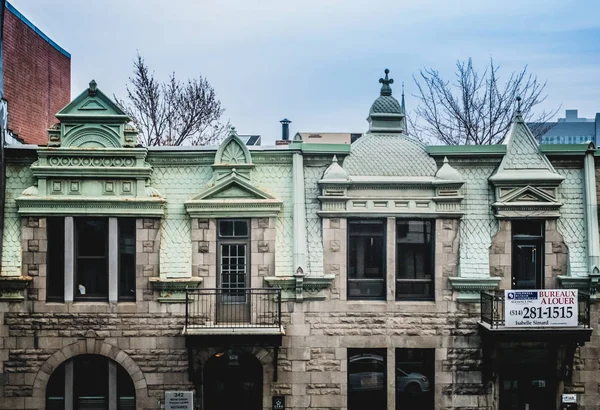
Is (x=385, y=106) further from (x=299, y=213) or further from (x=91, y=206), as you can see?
(x=91, y=206)

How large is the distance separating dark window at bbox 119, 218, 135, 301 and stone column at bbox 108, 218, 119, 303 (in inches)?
4.8

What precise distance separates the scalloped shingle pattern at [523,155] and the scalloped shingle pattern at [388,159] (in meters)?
1.88

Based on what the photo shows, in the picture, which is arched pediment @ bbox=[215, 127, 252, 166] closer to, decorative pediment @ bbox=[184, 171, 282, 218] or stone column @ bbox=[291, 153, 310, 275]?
decorative pediment @ bbox=[184, 171, 282, 218]

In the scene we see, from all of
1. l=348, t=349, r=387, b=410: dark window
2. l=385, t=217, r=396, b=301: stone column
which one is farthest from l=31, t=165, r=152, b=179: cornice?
l=348, t=349, r=387, b=410: dark window

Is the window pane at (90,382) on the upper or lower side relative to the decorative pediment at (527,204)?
lower

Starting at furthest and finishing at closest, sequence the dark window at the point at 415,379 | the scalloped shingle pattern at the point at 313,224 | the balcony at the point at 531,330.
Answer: the dark window at the point at 415,379 < the scalloped shingle pattern at the point at 313,224 < the balcony at the point at 531,330

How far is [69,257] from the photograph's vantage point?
1502 centimetres

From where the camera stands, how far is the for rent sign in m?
14.2

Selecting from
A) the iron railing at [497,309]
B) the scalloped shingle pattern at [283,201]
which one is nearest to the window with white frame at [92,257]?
the scalloped shingle pattern at [283,201]

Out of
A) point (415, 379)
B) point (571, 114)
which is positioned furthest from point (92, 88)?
point (571, 114)

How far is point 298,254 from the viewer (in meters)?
14.9

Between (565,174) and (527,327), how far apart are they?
4.12 m

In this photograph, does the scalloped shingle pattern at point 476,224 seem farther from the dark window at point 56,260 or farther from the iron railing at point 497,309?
the dark window at point 56,260

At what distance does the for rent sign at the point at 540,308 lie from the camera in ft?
46.7
